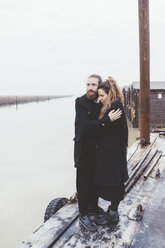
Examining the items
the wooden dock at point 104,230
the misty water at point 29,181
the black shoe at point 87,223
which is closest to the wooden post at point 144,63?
the misty water at point 29,181

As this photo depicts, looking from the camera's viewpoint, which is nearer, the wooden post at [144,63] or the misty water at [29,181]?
the misty water at [29,181]

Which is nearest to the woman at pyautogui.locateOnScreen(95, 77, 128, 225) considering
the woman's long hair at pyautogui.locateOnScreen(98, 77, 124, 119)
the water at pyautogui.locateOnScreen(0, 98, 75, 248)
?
the woman's long hair at pyautogui.locateOnScreen(98, 77, 124, 119)

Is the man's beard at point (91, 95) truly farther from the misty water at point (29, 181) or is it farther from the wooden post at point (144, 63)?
the wooden post at point (144, 63)

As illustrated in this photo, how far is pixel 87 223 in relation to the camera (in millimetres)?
2619

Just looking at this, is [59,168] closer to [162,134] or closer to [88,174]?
[162,134]

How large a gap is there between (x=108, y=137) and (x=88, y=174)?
53 cm

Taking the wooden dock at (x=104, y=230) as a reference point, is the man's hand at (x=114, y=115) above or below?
above

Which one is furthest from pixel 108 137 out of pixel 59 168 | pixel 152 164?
pixel 59 168

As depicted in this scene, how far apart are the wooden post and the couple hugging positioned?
420 centimetres

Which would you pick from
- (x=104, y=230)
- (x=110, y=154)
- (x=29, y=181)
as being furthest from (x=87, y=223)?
(x=29, y=181)

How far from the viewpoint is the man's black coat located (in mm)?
2477

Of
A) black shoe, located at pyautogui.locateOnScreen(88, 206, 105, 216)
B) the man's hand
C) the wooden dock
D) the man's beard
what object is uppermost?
the man's beard

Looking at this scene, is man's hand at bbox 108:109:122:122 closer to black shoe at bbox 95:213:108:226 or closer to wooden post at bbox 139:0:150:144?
black shoe at bbox 95:213:108:226

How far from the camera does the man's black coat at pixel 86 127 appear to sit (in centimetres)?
248
